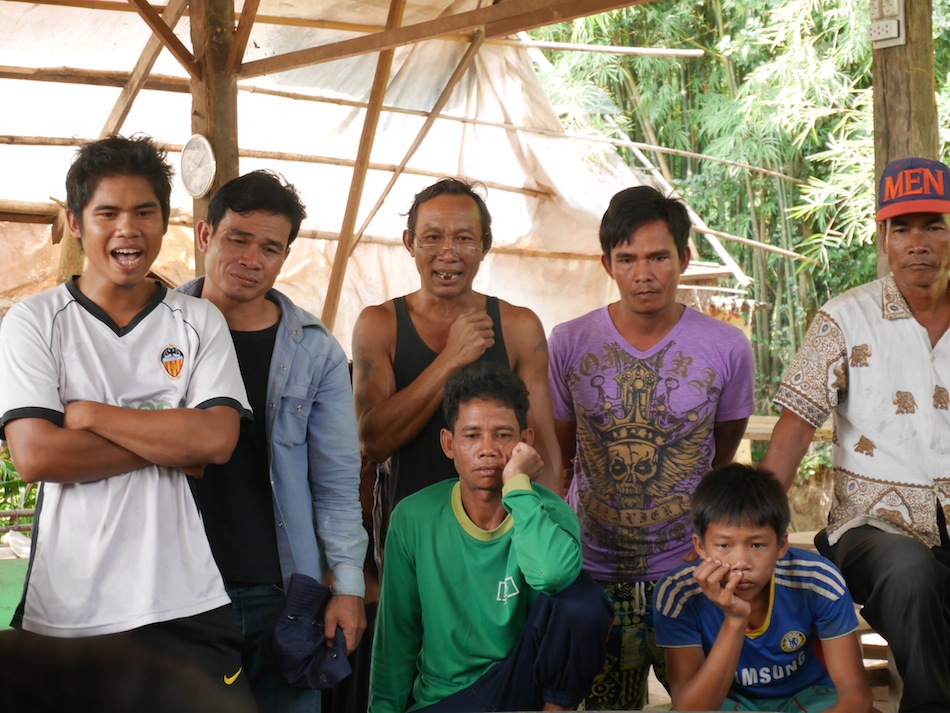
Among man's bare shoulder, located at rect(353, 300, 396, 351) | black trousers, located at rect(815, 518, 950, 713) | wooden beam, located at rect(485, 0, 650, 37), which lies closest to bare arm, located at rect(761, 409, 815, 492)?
black trousers, located at rect(815, 518, 950, 713)

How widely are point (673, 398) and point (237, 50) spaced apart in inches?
138

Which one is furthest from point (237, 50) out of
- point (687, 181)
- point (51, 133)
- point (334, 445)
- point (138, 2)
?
point (687, 181)

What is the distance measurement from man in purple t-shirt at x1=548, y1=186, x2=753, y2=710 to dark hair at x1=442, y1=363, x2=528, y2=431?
13.3 inches

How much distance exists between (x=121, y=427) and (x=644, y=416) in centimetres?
136

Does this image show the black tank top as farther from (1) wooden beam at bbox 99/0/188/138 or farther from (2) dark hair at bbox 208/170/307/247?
(1) wooden beam at bbox 99/0/188/138

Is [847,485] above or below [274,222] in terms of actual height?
below

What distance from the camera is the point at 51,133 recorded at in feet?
25.1

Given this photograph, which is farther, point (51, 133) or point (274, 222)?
point (51, 133)

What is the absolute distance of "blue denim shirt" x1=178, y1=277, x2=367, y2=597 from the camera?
2.48 metres

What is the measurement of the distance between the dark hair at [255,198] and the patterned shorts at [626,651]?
1250 millimetres

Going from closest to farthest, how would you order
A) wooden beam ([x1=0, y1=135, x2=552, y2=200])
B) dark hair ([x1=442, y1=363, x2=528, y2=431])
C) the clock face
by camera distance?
dark hair ([x1=442, y1=363, x2=528, y2=431]) < the clock face < wooden beam ([x1=0, y1=135, x2=552, y2=200])

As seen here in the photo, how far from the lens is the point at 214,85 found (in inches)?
217

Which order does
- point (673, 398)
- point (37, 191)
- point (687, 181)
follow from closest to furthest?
point (673, 398)
point (37, 191)
point (687, 181)

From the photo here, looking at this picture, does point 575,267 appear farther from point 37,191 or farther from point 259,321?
point 259,321
